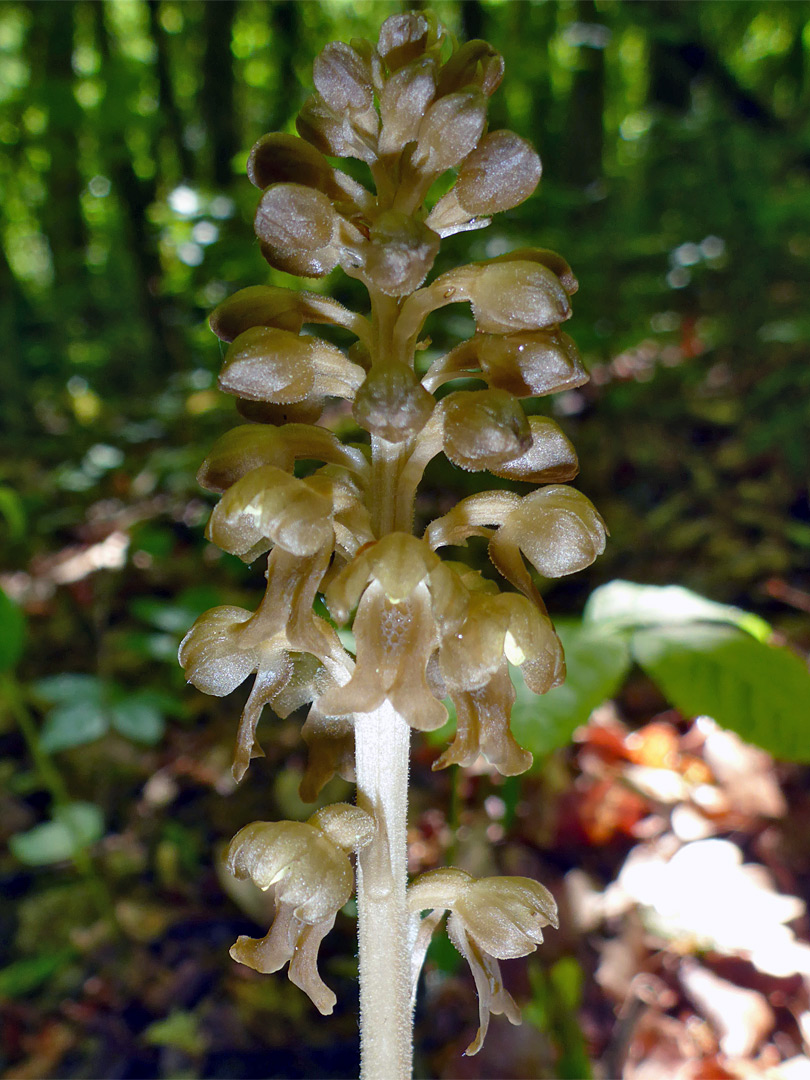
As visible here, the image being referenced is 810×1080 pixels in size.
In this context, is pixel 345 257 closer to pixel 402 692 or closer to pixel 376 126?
pixel 376 126

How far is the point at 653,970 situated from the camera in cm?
246

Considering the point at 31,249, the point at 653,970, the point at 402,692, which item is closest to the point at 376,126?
the point at 402,692

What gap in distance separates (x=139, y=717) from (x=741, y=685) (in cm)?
186

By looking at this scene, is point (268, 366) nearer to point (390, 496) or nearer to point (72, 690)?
point (390, 496)

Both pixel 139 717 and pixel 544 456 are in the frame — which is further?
pixel 139 717

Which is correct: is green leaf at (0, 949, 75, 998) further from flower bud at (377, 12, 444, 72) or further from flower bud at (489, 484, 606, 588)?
flower bud at (377, 12, 444, 72)

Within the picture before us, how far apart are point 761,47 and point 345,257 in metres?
14.3

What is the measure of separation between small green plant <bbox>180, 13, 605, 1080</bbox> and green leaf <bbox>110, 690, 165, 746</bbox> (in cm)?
159

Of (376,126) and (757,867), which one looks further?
(757,867)

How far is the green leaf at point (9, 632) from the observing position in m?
2.29

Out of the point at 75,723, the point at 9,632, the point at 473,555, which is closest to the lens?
the point at 9,632

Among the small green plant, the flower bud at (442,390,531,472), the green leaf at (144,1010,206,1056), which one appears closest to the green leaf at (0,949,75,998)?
the green leaf at (144,1010,206,1056)

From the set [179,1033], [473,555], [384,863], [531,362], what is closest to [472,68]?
[531,362]

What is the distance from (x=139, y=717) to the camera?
280cm
